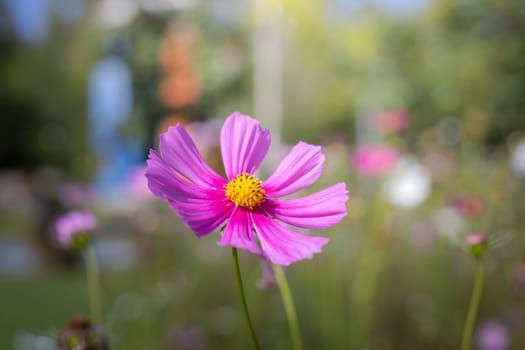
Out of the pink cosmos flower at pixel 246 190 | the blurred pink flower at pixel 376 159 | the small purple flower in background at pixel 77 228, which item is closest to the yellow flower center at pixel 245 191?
the pink cosmos flower at pixel 246 190

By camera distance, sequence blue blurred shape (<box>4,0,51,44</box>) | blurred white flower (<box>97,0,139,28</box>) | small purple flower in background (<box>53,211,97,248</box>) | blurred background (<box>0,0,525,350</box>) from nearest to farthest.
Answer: small purple flower in background (<box>53,211,97,248</box>)
blurred background (<box>0,0,525,350</box>)
blue blurred shape (<box>4,0,51,44</box>)
blurred white flower (<box>97,0,139,28</box>)

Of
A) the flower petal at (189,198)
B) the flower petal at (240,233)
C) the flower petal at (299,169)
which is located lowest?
the flower petal at (240,233)

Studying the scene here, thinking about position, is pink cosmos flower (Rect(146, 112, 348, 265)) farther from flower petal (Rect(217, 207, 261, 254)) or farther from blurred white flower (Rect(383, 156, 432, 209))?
blurred white flower (Rect(383, 156, 432, 209))

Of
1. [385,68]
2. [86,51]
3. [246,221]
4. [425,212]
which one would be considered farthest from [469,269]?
[385,68]

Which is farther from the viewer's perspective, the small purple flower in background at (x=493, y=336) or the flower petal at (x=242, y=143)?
the small purple flower in background at (x=493, y=336)

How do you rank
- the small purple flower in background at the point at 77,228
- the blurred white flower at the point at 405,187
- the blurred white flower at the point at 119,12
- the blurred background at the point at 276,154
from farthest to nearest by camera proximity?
the blurred white flower at the point at 119,12, the blurred white flower at the point at 405,187, the blurred background at the point at 276,154, the small purple flower in background at the point at 77,228

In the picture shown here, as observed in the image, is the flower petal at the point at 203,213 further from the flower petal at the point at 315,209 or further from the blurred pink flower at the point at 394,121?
the blurred pink flower at the point at 394,121

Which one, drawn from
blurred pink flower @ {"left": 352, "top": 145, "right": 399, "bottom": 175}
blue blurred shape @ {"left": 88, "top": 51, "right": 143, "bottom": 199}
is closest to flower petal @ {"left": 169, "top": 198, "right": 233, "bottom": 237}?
blurred pink flower @ {"left": 352, "top": 145, "right": 399, "bottom": 175}
